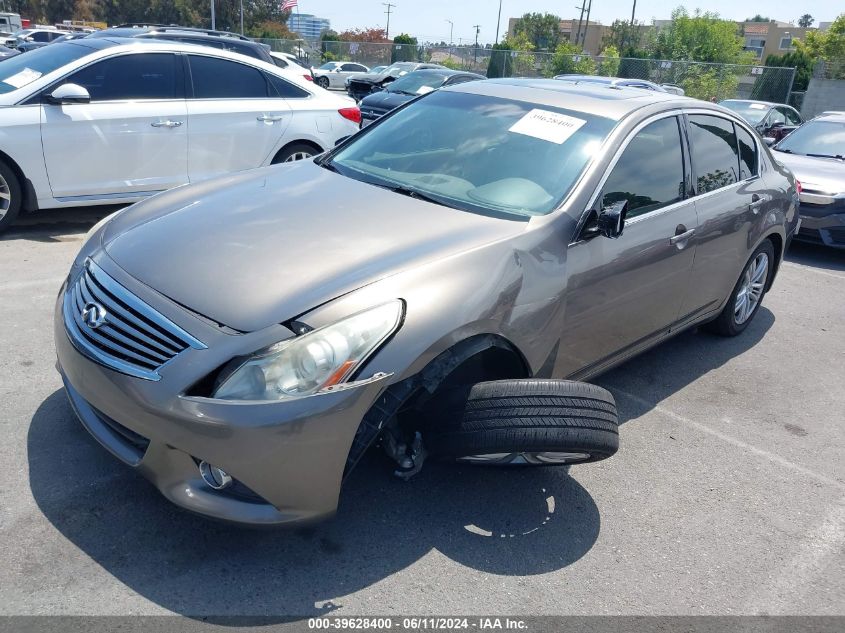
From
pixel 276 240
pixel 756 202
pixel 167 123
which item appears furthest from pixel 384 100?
pixel 276 240

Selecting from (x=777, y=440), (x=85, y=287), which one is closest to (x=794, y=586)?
(x=777, y=440)

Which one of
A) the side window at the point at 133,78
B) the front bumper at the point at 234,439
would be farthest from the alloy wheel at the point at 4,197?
the front bumper at the point at 234,439

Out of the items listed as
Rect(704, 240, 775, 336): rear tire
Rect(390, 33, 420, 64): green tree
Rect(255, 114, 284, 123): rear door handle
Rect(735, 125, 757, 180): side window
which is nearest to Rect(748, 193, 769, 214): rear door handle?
Rect(735, 125, 757, 180): side window

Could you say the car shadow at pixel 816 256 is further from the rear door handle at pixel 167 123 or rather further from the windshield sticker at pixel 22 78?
the windshield sticker at pixel 22 78

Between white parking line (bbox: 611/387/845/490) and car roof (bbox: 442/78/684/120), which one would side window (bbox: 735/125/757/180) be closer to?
car roof (bbox: 442/78/684/120)

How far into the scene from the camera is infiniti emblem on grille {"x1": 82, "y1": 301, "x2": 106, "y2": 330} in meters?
2.67

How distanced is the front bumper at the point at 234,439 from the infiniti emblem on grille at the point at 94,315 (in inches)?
6.7

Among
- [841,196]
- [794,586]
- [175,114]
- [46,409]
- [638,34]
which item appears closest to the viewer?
[794,586]

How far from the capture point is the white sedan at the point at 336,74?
3397cm

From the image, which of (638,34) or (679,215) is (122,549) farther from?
(638,34)

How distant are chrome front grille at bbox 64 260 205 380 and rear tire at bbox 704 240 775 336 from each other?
394 cm

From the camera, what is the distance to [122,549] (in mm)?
2639

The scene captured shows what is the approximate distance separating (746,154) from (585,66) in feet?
97.3

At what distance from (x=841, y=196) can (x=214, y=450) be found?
775cm
